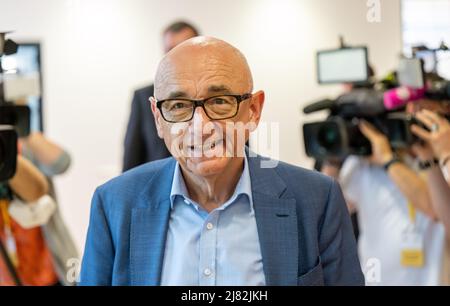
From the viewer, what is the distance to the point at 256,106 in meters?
1.03

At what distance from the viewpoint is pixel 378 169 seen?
1822 mm

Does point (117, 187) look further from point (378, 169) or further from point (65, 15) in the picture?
point (378, 169)

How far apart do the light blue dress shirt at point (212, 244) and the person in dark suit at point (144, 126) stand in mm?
297

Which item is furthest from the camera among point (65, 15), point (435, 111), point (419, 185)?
point (419, 185)

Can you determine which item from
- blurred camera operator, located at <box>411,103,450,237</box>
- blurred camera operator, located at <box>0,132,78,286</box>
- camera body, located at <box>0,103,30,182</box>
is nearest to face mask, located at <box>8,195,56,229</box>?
blurred camera operator, located at <box>0,132,78,286</box>

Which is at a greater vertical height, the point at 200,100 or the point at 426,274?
the point at 200,100

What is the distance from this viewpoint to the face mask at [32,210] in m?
1.51

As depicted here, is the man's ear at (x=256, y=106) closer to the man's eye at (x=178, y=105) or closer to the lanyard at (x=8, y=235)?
the man's eye at (x=178, y=105)

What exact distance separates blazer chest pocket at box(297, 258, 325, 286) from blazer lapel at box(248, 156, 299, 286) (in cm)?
1

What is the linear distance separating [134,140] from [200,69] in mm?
516

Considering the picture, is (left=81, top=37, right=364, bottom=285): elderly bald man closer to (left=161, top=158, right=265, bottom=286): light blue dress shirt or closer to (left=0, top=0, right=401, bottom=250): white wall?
(left=161, top=158, right=265, bottom=286): light blue dress shirt

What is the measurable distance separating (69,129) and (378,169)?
796 mm

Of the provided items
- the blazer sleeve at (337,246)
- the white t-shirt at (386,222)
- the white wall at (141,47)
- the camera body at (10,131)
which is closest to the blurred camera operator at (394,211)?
the white t-shirt at (386,222)
